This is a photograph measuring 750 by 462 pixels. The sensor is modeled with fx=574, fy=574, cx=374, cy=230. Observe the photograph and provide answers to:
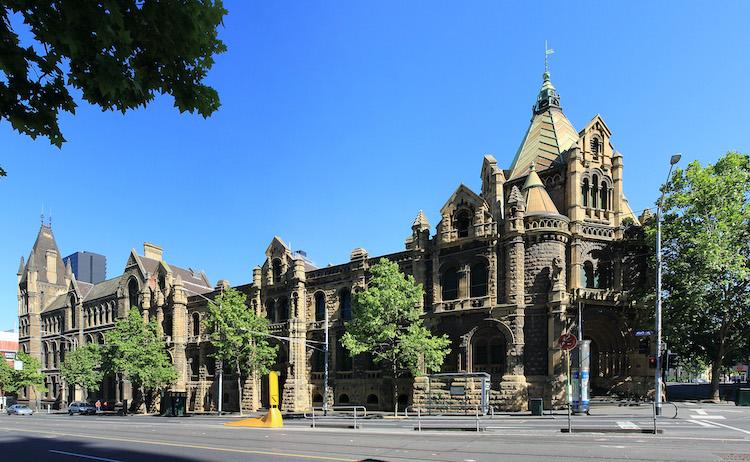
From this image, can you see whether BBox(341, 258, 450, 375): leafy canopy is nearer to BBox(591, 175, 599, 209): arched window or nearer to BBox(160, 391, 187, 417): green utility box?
BBox(591, 175, 599, 209): arched window

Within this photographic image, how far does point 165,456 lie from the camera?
1662 cm

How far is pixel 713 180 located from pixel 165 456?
3155 centimetres

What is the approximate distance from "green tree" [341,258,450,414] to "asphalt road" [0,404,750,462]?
8.40 meters

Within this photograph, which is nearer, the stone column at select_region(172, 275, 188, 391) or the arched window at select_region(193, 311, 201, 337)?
the stone column at select_region(172, 275, 188, 391)

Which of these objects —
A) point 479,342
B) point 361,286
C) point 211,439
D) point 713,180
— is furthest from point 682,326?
point 211,439

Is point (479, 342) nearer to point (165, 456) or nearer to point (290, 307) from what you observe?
point (290, 307)

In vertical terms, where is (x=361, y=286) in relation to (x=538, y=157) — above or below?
below

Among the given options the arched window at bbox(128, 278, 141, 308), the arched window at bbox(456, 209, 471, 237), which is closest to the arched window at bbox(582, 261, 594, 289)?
the arched window at bbox(456, 209, 471, 237)

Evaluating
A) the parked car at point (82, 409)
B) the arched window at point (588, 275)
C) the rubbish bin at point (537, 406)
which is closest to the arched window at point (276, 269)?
the parked car at point (82, 409)

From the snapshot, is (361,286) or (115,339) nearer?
(361,286)

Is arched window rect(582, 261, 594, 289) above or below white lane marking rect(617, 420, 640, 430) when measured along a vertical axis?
above

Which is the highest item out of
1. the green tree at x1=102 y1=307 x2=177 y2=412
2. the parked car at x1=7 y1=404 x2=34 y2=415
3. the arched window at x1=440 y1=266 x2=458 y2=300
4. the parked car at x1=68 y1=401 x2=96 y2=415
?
the arched window at x1=440 y1=266 x2=458 y2=300

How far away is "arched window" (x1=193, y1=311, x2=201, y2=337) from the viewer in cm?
5556

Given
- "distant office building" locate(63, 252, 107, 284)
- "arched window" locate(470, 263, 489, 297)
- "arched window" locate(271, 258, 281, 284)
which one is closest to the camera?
"arched window" locate(470, 263, 489, 297)
